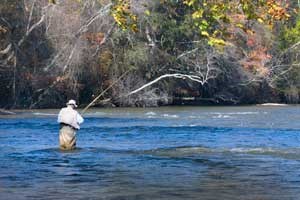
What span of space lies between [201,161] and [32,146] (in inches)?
245

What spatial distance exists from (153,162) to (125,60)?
33.9 meters

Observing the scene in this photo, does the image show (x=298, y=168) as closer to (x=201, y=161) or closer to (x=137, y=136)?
(x=201, y=161)

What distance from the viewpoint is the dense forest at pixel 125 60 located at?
47.7 metres

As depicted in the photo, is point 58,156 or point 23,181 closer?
point 23,181

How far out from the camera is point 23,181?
51.0ft

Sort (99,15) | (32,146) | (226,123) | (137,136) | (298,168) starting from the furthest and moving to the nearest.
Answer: (99,15)
(226,123)
(137,136)
(32,146)
(298,168)

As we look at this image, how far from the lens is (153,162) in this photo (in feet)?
63.2

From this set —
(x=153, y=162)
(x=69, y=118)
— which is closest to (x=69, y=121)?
(x=69, y=118)

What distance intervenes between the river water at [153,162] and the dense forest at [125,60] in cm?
1220

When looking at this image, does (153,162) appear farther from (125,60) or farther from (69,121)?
(125,60)

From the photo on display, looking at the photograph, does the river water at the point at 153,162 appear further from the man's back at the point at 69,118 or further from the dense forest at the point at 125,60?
the dense forest at the point at 125,60

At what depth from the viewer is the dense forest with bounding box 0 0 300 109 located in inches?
1876

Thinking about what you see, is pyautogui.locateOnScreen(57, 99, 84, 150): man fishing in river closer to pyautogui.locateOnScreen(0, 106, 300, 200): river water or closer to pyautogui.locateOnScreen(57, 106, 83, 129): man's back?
pyautogui.locateOnScreen(57, 106, 83, 129): man's back

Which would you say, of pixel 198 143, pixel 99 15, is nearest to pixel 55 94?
pixel 99 15
